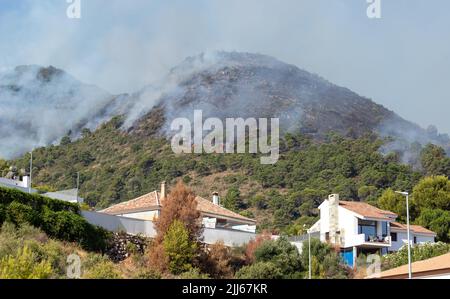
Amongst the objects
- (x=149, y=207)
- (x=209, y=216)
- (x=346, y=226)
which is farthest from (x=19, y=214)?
(x=346, y=226)

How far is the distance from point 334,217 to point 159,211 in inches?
670

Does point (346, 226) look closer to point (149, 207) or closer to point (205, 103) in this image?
point (149, 207)

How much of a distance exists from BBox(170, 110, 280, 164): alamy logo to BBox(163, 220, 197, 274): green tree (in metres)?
58.1

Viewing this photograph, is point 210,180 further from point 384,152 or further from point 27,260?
point 27,260

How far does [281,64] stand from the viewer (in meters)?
182

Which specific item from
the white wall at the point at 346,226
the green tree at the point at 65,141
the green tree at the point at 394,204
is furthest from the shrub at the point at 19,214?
the green tree at the point at 65,141

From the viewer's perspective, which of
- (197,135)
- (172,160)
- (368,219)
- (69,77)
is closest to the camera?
(368,219)

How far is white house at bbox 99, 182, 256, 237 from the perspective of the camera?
54759mm

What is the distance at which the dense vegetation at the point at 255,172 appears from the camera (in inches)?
3438

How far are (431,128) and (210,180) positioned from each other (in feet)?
217

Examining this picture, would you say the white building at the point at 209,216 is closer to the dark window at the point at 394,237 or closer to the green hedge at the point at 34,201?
the green hedge at the point at 34,201

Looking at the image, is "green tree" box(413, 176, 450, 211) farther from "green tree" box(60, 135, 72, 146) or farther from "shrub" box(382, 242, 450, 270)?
"green tree" box(60, 135, 72, 146)
